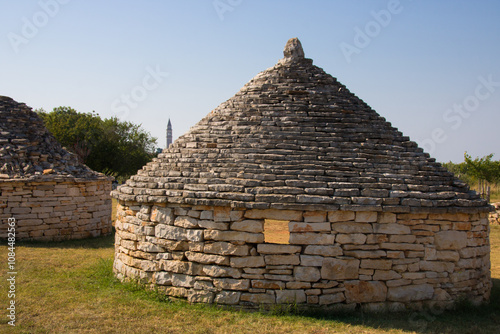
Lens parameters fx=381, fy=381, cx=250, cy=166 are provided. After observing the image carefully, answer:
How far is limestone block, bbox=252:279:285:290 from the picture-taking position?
6047 mm

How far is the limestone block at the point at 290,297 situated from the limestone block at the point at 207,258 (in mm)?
994

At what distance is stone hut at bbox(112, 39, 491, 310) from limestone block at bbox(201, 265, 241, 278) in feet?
0.06

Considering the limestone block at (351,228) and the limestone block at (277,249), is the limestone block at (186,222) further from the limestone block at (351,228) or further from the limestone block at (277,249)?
the limestone block at (351,228)

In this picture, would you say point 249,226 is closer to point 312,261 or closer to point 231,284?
point 231,284

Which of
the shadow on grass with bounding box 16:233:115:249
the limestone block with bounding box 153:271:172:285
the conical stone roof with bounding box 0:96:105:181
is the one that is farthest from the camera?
the conical stone roof with bounding box 0:96:105:181

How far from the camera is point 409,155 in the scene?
274 inches

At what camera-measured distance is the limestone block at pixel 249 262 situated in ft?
20.0

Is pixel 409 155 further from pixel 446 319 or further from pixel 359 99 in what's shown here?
pixel 446 319

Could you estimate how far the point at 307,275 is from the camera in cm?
603

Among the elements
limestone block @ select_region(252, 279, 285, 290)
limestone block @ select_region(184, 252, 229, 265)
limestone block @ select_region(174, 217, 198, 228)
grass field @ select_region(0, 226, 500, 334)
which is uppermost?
limestone block @ select_region(174, 217, 198, 228)

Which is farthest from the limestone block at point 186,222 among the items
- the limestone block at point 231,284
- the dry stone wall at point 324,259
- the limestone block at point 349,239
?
the limestone block at point 349,239

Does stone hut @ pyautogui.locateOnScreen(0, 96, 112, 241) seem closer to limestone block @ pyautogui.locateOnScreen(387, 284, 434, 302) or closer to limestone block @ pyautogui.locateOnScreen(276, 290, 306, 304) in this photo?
limestone block @ pyautogui.locateOnScreen(276, 290, 306, 304)

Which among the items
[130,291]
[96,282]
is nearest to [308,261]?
[130,291]

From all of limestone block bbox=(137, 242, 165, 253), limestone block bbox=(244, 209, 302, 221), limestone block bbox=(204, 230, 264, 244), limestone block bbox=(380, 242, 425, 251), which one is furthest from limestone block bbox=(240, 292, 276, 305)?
limestone block bbox=(380, 242, 425, 251)
